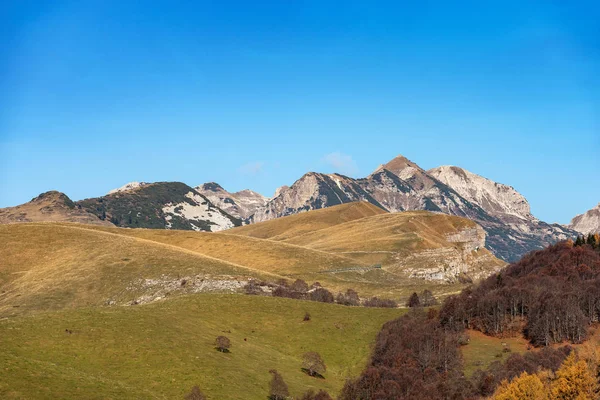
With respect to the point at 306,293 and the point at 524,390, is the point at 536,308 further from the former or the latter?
the point at 306,293

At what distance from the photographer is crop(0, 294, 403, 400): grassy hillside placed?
214ft

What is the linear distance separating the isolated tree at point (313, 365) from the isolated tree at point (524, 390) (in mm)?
27900

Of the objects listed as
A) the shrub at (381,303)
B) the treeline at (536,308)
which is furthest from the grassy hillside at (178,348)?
the shrub at (381,303)

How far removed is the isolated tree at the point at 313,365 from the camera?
93562 millimetres

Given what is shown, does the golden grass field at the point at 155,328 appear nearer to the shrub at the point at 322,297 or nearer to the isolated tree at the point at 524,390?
the shrub at the point at 322,297

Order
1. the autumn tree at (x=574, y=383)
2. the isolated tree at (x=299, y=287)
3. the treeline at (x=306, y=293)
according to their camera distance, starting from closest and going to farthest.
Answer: the autumn tree at (x=574, y=383)
the treeline at (x=306, y=293)
the isolated tree at (x=299, y=287)

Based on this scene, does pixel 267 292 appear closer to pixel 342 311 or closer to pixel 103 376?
pixel 342 311

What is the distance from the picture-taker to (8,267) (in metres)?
179

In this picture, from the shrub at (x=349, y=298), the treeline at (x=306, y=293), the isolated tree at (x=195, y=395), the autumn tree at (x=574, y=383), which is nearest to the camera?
the isolated tree at (x=195, y=395)

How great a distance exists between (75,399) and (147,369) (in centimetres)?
1816

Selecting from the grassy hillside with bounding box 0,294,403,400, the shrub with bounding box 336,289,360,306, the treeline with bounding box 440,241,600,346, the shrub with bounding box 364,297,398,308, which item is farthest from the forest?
the shrub with bounding box 336,289,360,306

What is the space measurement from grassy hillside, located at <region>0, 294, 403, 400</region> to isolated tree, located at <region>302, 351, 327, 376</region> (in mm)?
1463

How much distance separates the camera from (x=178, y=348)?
8525 cm

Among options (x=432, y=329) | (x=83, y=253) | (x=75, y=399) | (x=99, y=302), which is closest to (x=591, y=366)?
(x=432, y=329)
